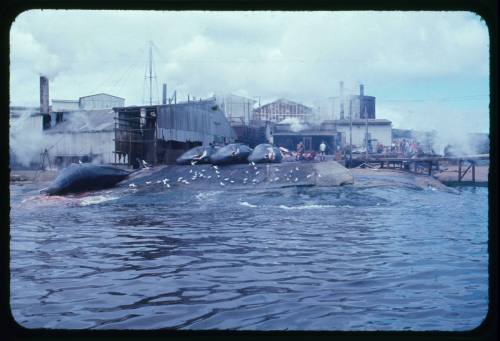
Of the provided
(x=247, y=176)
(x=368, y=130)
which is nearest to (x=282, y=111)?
(x=368, y=130)

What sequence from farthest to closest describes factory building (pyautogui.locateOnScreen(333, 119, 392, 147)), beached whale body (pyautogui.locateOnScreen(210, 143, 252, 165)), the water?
factory building (pyautogui.locateOnScreen(333, 119, 392, 147)), beached whale body (pyautogui.locateOnScreen(210, 143, 252, 165)), the water

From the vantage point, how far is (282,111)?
97.9 feet

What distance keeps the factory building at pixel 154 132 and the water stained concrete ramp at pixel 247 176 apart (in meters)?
2.48

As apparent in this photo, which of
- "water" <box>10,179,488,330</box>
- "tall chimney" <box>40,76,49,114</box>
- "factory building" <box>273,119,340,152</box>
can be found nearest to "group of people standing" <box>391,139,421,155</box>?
"factory building" <box>273,119,340,152</box>

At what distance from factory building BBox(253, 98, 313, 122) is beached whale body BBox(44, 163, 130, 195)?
17445mm

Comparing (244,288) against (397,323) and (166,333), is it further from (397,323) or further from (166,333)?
(166,333)

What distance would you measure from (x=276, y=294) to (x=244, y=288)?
299mm

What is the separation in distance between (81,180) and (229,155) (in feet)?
12.2

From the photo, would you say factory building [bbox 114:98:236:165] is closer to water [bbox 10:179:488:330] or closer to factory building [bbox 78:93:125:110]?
water [bbox 10:179:488:330]

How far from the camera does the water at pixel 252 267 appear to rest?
9.96 feet

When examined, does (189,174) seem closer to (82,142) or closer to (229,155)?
(229,155)

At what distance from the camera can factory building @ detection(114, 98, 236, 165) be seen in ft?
48.2

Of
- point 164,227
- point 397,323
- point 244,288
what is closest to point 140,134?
point 164,227

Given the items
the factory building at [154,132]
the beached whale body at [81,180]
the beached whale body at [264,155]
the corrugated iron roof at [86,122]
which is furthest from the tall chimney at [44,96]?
the beached whale body at [264,155]
